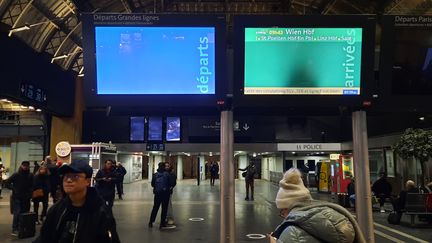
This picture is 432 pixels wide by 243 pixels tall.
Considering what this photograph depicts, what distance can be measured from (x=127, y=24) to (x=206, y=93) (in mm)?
1255

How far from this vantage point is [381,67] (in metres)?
5.12

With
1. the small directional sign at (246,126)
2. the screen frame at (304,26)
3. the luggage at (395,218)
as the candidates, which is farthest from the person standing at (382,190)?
the small directional sign at (246,126)

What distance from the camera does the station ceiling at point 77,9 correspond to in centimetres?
1828

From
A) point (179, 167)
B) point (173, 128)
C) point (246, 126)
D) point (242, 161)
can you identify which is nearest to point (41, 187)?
point (173, 128)

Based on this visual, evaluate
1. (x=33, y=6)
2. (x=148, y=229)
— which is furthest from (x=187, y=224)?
(x=33, y=6)

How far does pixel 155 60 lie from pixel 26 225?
567 centimetres

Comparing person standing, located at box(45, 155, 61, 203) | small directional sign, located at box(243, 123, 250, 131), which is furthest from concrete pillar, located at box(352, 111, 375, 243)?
small directional sign, located at box(243, 123, 250, 131)

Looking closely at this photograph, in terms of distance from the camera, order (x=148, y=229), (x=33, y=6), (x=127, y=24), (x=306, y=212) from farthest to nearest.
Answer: (x=33, y=6)
(x=148, y=229)
(x=127, y=24)
(x=306, y=212)

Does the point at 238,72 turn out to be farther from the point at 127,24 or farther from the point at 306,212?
the point at 306,212

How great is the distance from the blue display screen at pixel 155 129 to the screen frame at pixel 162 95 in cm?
1258

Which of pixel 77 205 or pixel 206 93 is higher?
pixel 206 93

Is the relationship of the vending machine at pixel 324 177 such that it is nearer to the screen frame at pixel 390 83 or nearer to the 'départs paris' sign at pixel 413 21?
the screen frame at pixel 390 83

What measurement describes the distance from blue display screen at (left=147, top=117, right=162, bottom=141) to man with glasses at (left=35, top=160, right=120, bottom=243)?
15254 millimetres

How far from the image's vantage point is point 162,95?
16.4ft
